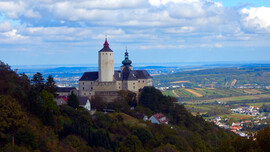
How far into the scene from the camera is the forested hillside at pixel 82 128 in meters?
30.8

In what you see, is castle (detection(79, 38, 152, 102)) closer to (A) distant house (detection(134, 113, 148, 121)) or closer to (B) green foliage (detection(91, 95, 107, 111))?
(B) green foliage (detection(91, 95, 107, 111))

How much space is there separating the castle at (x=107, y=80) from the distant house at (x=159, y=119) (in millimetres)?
6669

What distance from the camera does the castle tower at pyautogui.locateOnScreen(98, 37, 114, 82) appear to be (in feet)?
186

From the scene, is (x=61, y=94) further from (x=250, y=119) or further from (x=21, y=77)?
(x=250, y=119)

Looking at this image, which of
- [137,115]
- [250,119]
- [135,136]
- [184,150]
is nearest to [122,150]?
[135,136]

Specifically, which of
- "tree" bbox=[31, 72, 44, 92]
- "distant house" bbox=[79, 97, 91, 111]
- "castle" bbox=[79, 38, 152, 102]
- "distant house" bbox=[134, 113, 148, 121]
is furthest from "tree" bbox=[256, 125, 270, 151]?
"castle" bbox=[79, 38, 152, 102]

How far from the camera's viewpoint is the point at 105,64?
56.9 meters

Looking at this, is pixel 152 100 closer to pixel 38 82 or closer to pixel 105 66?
pixel 105 66

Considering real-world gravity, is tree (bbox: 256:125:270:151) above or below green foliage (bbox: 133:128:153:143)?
above

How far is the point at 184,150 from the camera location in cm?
4359

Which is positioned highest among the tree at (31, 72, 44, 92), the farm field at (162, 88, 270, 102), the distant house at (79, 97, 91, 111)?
the tree at (31, 72, 44, 92)

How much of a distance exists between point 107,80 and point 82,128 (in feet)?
65.8

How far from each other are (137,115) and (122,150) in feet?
44.9

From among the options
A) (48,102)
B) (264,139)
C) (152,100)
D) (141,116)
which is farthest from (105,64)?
(264,139)
